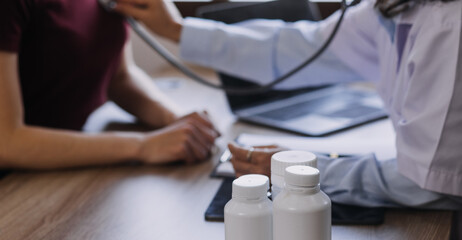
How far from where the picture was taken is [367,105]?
169 centimetres

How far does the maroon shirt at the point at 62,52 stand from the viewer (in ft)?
4.22

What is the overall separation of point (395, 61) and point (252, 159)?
0.33 m

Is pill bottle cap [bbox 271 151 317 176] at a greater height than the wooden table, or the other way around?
pill bottle cap [bbox 271 151 317 176]

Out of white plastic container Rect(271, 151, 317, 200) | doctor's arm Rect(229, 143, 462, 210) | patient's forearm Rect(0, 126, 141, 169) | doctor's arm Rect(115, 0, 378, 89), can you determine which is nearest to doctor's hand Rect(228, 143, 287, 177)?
doctor's arm Rect(229, 143, 462, 210)

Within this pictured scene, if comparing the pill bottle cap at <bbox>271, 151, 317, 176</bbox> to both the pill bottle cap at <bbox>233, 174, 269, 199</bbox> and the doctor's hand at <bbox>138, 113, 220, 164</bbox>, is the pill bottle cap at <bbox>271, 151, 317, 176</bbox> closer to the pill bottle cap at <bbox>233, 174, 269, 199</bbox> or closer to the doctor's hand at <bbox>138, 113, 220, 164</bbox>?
the pill bottle cap at <bbox>233, 174, 269, 199</bbox>

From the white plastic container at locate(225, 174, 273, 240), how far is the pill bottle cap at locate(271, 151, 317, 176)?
5 centimetres

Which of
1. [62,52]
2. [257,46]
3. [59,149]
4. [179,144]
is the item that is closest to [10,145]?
[59,149]

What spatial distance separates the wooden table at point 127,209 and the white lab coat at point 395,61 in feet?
0.38

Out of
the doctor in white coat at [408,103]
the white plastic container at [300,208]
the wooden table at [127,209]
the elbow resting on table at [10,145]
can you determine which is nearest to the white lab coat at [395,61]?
the doctor in white coat at [408,103]

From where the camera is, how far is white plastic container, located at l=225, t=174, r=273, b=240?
2.31 ft

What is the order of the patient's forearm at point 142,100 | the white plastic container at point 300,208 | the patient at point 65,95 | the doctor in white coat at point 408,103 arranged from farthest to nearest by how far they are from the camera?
the patient's forearm at point 142,100, the patient at point 65,95, the doctor in white coat at point 408,103, the white plastic container at point 300,208

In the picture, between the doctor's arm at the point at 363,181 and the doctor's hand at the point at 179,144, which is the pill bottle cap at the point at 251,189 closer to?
the doctor's arm at the point at 363,181

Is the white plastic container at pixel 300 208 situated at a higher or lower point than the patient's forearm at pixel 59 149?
higher

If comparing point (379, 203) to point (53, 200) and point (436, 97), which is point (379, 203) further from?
point (53, 200)
